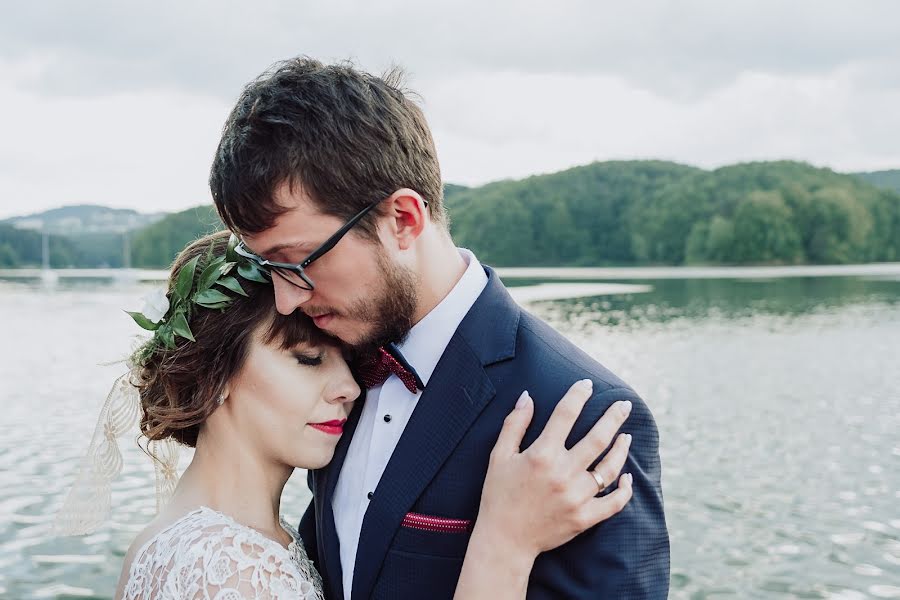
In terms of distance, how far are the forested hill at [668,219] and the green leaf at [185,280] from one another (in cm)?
9834

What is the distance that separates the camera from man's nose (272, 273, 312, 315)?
2.58 meters

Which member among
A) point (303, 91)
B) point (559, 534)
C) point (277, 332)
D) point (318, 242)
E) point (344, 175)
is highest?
point (303, 91)

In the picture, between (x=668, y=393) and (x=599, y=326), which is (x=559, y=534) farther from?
(x=599, y=326)

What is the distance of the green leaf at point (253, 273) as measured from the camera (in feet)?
9.05

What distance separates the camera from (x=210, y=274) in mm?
2842

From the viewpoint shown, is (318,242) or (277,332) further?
(277,332)

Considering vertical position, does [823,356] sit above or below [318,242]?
below

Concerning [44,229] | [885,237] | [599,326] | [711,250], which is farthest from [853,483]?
[885,237]

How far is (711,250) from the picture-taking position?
101m

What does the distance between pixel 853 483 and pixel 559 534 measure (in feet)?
34.3

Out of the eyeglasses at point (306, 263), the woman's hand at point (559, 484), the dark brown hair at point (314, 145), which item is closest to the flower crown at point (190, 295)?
the eyeglasses at point (306, 263)

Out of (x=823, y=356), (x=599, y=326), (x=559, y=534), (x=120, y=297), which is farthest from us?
(x=120, y=297)

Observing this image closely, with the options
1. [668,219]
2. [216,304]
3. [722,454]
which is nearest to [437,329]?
[216,304]

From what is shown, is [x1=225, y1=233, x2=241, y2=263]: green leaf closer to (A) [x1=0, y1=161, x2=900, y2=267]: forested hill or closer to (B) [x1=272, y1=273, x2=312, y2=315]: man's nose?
(B) [x1=272, y1=273, x2=312, y2=315]: man's nose
